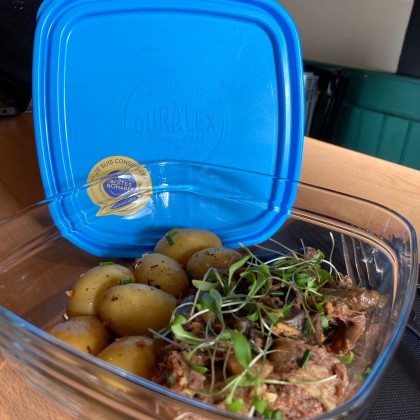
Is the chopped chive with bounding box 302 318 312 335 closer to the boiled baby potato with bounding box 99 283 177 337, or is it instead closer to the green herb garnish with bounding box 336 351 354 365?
the green herb garnish with bounding box 336 351 354 365

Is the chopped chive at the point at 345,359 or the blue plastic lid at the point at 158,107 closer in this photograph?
the chopped chive at the point at 345,359

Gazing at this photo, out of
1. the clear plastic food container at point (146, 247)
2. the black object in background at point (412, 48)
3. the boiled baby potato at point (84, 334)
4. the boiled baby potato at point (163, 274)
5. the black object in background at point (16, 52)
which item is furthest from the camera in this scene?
the black object in background at point (412, 48)

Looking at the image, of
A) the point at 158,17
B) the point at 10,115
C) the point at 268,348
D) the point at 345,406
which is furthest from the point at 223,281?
the point at 10,115

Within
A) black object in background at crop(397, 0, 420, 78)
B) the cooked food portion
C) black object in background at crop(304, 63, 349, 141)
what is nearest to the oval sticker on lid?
the cooked food portion

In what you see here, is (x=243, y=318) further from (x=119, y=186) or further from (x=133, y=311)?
(x=119, y=186)

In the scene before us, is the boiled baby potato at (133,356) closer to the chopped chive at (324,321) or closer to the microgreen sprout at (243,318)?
the microgreen sprout at (243,318)

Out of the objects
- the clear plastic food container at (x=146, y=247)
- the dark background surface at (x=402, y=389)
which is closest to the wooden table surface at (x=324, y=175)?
the clear plastic food container at (x=146, y=247)
